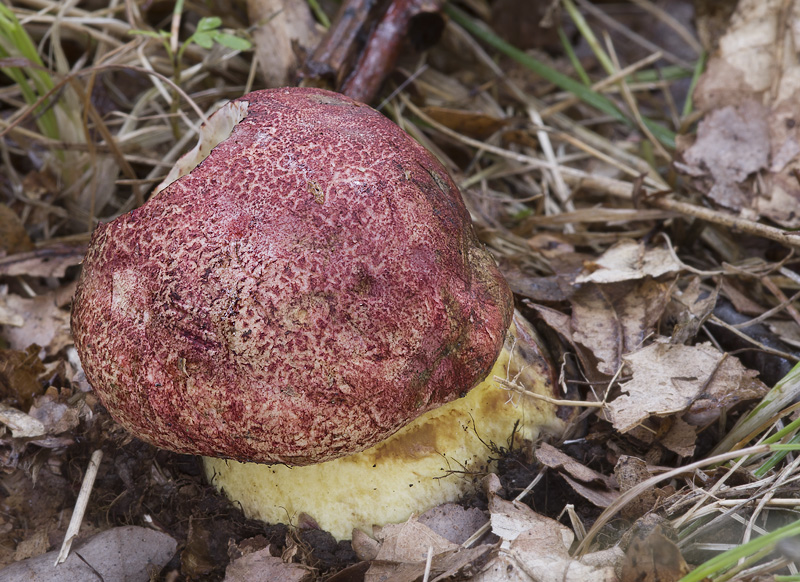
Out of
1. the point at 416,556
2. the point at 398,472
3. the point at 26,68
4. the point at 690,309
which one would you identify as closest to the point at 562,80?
the point at 690,309

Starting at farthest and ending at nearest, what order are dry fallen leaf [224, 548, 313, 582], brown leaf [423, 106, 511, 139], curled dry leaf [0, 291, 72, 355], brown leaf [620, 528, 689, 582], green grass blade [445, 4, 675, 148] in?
green grass blade [445, 4, 675, 148] → brown leaf [423, 106, 511, 139] → curled dry leaf [0, 291, 72, 355] → dry fallen leaf [224, 548, 313, 582] → brown leaf [620, 528, 689, 582]

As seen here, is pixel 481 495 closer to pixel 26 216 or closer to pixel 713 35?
pixel 26 216

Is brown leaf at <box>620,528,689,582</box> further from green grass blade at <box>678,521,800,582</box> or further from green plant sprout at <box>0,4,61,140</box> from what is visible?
green plant sprout at <box>0,4,61,140</box>

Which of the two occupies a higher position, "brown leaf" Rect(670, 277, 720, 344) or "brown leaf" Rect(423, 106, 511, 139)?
"brown leaf" Rect(423, 106, 511, 139)

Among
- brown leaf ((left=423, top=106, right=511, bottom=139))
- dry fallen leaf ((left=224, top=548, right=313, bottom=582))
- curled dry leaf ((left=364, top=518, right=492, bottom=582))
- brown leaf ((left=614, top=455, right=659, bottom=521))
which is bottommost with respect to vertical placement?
dry fallen leaf ((left=224, top=548, right=313, bottom=582))

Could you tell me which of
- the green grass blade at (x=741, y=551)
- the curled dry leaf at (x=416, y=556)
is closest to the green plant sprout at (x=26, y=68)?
the curled dry leaf at (x=416, y=556)

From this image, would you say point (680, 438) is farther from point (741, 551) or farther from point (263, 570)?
point (263, 570)

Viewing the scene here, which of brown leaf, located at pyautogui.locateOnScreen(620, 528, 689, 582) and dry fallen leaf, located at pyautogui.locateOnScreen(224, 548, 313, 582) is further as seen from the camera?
dry fallen leaf, located at pyautogui.locateOnScreen(224, 548, 313, 582)

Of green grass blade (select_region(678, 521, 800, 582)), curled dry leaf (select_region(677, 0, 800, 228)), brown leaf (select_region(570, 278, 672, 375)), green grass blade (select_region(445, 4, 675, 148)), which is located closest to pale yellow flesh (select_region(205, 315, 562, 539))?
brown leaf (select_region(570, 278, 672, 375))
